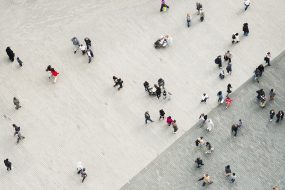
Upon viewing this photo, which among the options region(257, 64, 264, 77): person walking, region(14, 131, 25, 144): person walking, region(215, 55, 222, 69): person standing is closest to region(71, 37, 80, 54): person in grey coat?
region(14, 131, 25, 144): person walking

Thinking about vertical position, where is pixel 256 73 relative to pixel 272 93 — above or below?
above

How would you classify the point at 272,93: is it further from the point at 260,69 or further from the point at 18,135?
the point at 18,135

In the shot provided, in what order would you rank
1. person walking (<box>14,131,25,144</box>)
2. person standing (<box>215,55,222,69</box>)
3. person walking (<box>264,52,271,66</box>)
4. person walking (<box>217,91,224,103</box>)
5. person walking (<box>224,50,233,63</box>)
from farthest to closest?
person walking (<box>224,50,233,63</box>), person walking (<box>264,52,271,66</box>), person standing (<box>215,55,222,69</box>), person walking (<box>217,91,224,103</box>), person walking (<box>14,131,25,144</box>)

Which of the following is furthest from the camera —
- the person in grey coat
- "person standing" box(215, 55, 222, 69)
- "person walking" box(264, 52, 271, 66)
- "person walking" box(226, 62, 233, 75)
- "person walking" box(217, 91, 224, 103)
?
the person in grey coat

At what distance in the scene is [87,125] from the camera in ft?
85.3

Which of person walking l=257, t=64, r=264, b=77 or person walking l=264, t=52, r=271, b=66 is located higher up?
person walking l=264, t=52, r=271, b=66

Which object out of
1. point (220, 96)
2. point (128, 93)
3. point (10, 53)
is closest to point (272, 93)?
point (220, 96)

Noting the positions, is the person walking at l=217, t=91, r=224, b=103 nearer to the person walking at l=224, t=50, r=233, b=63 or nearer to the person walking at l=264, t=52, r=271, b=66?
the person walking at l=224, t=50, r=233, b=63

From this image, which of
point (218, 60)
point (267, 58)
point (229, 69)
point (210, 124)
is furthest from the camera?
point (267, 58)

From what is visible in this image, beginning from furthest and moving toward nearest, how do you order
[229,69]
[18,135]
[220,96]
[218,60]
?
[218,60]
[229,69]
[220,96]
[18,135]

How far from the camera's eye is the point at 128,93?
27.3 metres

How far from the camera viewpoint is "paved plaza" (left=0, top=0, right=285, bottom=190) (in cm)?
2450

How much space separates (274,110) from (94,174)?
1191 cm

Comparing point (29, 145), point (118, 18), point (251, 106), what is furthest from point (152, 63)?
point (29, 145)
